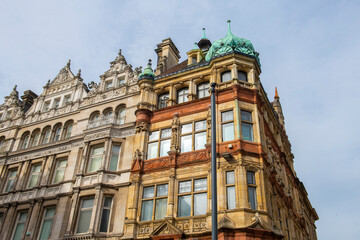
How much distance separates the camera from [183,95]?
27.6 meters

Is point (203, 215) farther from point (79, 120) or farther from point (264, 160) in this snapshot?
point (79, 120)

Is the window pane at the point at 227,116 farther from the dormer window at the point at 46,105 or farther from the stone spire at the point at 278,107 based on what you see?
the dormer window at the point at 46,105

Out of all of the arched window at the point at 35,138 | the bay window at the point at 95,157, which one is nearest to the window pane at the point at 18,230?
the bay window at the point at 95,157

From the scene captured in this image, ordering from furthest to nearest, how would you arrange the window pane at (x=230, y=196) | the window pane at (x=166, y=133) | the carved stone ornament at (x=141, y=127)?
1. the carved stone ornament at (x=141, y=127)
2. the window pane at (x=166, y=133)
3. the window pane at (x=230, y=196)

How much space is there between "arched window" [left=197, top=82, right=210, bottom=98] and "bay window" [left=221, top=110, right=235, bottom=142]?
3.20 metres

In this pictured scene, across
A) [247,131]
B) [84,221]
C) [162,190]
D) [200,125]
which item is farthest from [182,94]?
[84,221]

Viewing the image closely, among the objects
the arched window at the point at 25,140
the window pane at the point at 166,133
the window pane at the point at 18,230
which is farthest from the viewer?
the arched window at the point at 25,140

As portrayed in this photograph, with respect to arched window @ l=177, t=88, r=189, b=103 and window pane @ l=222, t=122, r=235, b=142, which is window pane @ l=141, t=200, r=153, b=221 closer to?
window pane @ l=222, t=122, r=235, b=142

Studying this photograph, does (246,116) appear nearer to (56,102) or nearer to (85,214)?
(85,214)

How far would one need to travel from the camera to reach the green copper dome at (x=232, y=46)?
26.0 m

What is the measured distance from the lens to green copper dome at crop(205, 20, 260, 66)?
2605cm

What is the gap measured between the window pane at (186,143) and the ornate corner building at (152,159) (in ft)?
0.24

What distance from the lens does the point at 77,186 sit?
83.9 feet

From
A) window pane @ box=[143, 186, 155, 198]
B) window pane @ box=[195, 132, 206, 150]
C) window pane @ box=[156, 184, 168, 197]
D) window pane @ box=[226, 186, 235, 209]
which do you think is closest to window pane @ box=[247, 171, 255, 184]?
window pane @ box=[226, 186, 235, 209]
